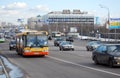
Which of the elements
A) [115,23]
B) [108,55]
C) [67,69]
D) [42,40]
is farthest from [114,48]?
[115,23]

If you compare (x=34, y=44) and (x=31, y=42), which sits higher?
(x=31, y=42)

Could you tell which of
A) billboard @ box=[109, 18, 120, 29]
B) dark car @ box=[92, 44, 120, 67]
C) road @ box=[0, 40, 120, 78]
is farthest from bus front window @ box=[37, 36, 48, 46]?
billboard @ box=[109, 18, 120, 29]

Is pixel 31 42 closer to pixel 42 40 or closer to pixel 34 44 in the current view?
pixel 34 44

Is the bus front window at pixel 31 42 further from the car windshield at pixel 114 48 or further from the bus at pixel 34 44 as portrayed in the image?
the car windshield at pixel 114 48

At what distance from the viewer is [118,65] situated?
68.7ft

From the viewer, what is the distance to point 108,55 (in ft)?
71.3

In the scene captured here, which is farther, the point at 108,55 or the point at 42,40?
the point at 42,40

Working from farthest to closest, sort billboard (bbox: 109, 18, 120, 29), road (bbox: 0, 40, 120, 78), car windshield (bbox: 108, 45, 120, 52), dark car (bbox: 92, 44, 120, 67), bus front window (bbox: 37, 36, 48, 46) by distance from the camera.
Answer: billboard (bbox: 109, 18, 120, 29), bus front window (bbox: 37, 36, 48, 46), car windshield (bbox: 108, 45, 120, 52), dark car (bbox: 92, 44, 120, 67), road (bbox: 0, 40, 120, 78)

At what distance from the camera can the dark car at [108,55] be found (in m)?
20.9

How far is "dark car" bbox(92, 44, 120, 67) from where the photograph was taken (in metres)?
20.9

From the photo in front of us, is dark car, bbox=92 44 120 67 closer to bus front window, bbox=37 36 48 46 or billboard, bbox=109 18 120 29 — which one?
bus front window, bbox=37 36 48 46

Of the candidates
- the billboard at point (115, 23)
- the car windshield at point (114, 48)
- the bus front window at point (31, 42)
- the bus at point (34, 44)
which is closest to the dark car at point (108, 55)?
the car windshield at point (114, 48)

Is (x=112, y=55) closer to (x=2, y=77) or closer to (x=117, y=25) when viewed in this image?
(x=2, y=77)

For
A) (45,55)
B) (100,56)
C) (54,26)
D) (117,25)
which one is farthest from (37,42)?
(54,26)
